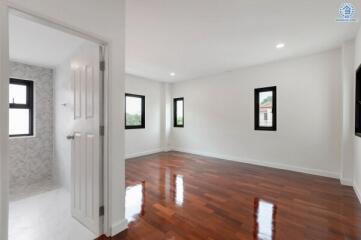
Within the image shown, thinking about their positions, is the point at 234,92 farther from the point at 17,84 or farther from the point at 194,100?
the point at 17,84

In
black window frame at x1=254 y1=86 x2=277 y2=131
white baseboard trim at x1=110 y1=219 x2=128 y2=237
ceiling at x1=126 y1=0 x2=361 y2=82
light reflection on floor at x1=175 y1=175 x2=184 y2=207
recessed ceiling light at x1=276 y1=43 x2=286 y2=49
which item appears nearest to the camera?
white baseboard trim at x1=110 y1=219 x2=128 y2=237

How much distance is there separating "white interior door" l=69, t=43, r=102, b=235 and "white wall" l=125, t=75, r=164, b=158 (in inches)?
123

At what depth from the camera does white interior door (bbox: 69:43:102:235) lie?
5.97 feet

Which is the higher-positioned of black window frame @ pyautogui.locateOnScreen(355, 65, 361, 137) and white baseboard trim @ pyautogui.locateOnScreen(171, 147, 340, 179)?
black window frame @ pyautogui.locateOnScreen(355, 65, 361, 137)

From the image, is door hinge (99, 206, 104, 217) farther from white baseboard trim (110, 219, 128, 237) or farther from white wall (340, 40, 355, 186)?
white wall (340, 40, 355, 186)

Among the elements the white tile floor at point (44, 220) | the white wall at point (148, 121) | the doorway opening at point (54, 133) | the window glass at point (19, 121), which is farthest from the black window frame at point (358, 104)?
the window glass at point (19, 121)

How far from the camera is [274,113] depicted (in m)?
4.29

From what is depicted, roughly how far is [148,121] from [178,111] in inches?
50.3

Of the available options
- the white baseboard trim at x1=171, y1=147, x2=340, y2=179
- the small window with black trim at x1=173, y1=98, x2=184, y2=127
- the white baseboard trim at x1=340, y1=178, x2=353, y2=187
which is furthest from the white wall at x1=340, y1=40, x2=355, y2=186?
the small window with black trim at x1=173, y1=98, x2=184, y2=127

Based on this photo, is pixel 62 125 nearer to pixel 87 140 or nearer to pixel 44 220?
pixel 44 220

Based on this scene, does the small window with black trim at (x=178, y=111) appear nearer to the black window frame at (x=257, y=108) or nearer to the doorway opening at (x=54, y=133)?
the black window frame at (x=257, y=108)

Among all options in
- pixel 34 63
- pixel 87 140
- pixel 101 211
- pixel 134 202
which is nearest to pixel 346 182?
pixel 134 202

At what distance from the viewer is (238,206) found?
2.42 m

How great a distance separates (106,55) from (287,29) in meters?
2.64
